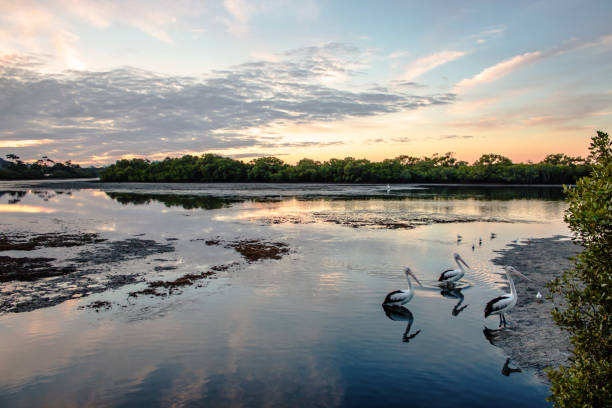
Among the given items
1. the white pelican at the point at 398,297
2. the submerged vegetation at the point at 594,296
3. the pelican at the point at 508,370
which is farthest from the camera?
the white pelican at the point at 398,297

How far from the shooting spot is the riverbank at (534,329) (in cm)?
946

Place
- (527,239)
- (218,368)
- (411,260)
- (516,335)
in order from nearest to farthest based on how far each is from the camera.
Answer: (218,368)
(516,335)
(411,260)
(527,239)

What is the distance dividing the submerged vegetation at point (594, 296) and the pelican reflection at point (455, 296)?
7.04 meters

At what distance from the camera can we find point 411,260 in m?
20.1

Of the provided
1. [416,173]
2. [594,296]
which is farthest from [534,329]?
[416,173]

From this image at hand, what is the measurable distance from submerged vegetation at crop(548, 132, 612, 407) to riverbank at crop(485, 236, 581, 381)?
→ 3814 mm

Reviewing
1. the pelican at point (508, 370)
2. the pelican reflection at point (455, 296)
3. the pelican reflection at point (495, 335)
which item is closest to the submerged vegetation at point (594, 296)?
the pelican at point (508, 370)

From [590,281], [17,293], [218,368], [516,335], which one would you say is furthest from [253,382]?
[17,293]

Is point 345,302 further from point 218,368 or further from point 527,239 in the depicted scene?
point 527,239

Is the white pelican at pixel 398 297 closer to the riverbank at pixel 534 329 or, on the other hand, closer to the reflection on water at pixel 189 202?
the riverbank at pixel 534 329

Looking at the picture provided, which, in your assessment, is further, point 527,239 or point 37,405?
point 527,239

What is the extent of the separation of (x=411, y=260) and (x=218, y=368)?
1337 centimetres

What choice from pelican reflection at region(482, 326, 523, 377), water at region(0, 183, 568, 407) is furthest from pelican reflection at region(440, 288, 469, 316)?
pelican reflection at region(482, 326, 523, 377)

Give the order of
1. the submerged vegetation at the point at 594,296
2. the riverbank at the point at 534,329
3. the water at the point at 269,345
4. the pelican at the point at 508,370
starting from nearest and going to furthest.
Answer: the submerged vegetation at the point at 594,296 < the water at the point at 269,345 < the pelican at the point at 508,370 < the riverbank at the point at 534,329
